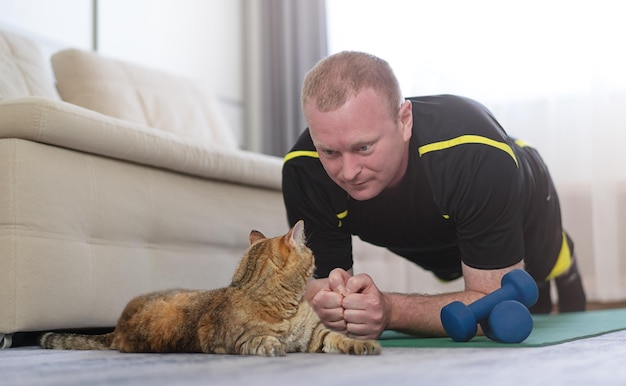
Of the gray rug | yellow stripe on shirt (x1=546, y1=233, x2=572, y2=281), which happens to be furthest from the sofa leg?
yellow stripe on shirt (x1=546, y1=233, x2=572, y2=281)

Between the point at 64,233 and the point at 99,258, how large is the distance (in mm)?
125

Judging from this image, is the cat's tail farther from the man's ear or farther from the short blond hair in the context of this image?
the man's ear

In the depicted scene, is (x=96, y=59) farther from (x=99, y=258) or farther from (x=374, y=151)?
(x=374, y=151)

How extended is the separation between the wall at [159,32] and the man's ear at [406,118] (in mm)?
1863

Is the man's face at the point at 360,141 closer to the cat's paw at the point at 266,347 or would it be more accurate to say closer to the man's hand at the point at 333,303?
the man's hand at the point at 333,303

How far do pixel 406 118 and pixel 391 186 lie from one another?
0.53 feet

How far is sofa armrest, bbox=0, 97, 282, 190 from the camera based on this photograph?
5.61 feet

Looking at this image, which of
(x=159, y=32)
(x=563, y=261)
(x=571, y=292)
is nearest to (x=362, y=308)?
(x=563, y=261)

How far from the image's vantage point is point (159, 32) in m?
3.69

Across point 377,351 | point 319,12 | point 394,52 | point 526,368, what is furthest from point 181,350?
point 319,12

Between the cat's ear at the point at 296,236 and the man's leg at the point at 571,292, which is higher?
the cat's ear at the point at 296,236

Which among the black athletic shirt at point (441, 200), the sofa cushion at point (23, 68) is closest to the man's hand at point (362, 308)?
the black athletic shirt at point (441, 200)

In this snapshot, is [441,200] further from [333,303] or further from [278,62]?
[278,62]

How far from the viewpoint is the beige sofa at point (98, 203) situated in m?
1.67
